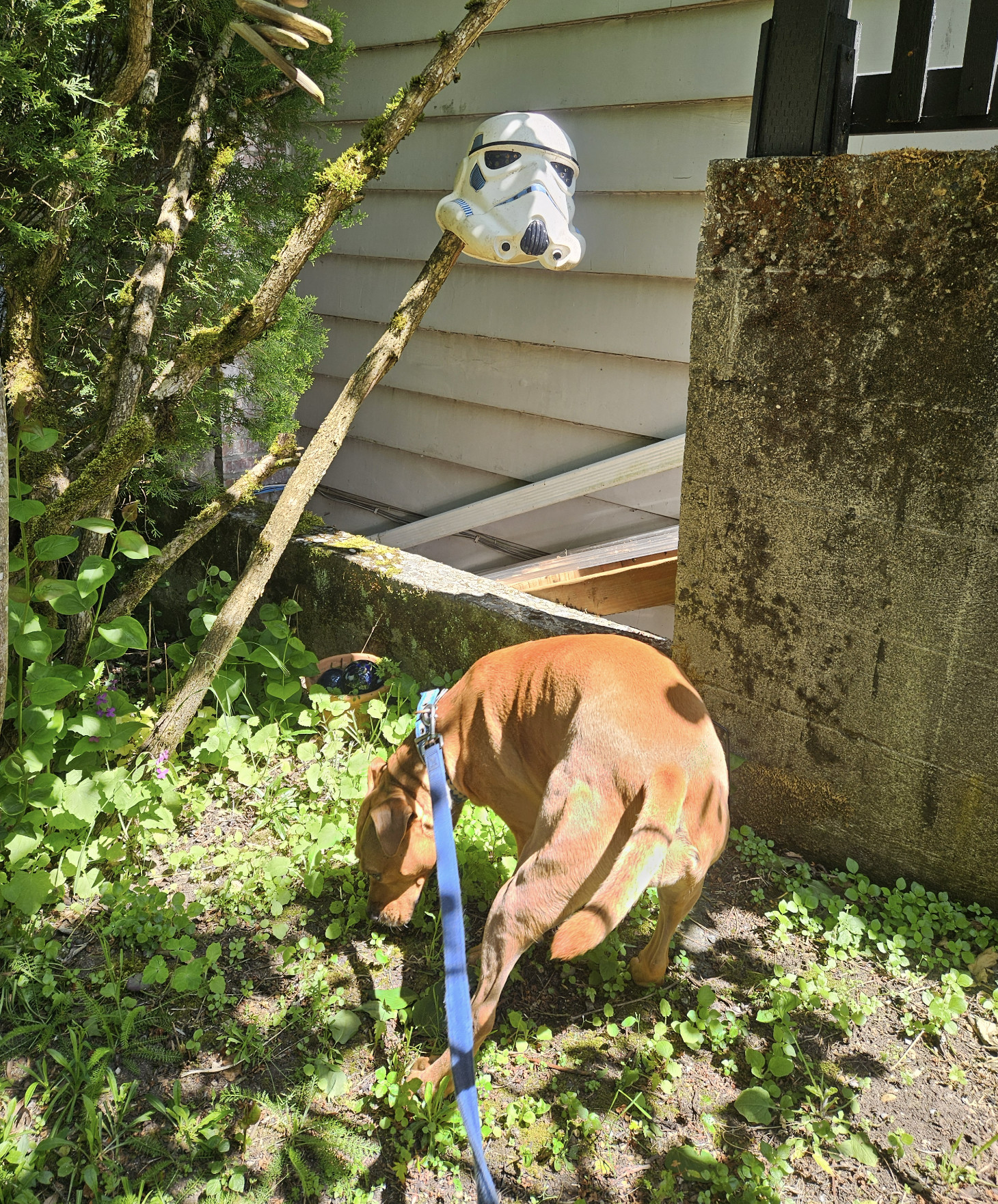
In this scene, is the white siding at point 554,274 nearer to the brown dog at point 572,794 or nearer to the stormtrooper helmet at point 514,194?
the stormtrooper helmet at point 514,194

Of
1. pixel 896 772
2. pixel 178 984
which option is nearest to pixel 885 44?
pixel 896 772

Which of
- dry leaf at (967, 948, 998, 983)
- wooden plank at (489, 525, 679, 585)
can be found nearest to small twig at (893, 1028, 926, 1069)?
dry leaf at (967, 948, 998, 983)

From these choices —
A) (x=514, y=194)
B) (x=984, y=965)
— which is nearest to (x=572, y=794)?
(x=984, y=965)

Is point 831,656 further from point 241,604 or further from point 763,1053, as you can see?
point 241,604

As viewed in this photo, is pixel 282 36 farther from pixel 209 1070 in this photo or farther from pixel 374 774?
pixel 209 1070

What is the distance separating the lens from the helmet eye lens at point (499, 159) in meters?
3.12

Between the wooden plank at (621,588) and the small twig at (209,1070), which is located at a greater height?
the wooden plank at (621,588)

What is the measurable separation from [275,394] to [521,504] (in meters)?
1.59

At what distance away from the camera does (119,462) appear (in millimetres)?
3066

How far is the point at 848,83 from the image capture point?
8.25ft

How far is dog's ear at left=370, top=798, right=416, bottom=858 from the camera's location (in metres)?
2.51

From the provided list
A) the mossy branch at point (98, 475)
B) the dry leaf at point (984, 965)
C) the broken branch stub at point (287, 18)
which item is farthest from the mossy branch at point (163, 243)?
the dry leaf at point (984, 965)

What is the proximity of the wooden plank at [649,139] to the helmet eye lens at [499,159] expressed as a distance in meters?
0.96

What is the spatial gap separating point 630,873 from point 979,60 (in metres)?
2.47
